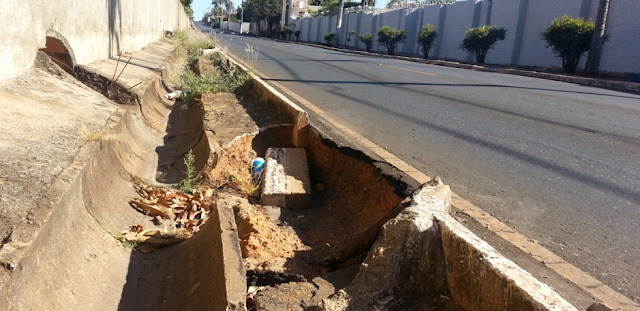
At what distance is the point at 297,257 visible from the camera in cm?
392

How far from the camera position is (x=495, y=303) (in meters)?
2.29

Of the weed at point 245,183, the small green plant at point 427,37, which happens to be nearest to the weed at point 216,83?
the weed at point 245,183

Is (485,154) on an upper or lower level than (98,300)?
upper

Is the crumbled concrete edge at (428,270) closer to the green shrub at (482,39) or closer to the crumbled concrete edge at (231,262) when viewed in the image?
the crumbled concrete edge at (231,262)

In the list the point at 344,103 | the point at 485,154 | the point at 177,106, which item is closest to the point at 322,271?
the point at 485,154

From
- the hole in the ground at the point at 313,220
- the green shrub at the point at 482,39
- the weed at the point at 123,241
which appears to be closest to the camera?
the hole in the ground at the point at 313,220

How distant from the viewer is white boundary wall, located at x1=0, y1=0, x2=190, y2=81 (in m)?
5.39

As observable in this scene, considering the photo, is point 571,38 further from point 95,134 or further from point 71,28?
point 95,134

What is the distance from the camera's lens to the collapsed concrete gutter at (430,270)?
2342 mm

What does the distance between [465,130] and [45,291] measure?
5.78 meters

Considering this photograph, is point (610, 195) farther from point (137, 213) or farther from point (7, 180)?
point (7, 180)

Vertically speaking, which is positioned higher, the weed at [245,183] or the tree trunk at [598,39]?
the tree trunk at [598,39]

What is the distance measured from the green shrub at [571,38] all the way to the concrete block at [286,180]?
59.7 feet

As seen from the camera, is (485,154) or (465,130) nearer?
(485,154)
